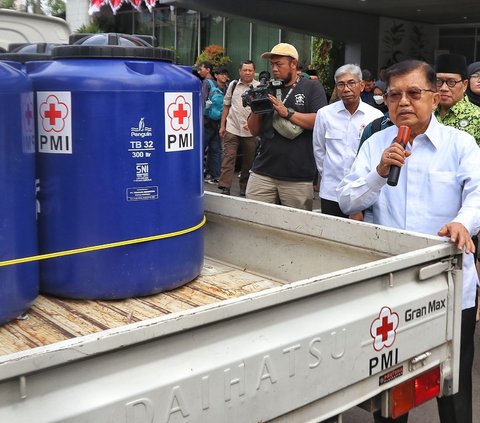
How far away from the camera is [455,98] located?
14.9 ft

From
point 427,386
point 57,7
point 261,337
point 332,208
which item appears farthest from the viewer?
point 57,7

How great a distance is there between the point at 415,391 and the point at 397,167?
0.87 m

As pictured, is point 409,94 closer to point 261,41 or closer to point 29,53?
point 29,53

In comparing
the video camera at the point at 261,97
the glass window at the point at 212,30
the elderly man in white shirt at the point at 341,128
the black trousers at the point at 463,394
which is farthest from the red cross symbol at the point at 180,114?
the glass window at the point at 212,30

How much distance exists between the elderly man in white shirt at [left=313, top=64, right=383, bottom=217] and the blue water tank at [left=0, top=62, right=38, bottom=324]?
11.2ft

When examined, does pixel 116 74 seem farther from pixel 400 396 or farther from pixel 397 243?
Answer: pixel 400 396

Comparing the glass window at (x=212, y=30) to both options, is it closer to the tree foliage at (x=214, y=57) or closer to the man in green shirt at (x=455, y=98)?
the tree foliage at (x=214, y=57)

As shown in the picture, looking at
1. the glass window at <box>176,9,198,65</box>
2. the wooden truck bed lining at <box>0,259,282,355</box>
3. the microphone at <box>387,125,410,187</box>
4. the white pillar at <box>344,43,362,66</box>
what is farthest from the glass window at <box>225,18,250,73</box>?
the wooden truck bed lining at <box>0,259,282,355</box>

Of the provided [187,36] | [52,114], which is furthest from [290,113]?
[187,36]

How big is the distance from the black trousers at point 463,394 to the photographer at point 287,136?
7.82 ft

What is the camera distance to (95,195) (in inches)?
Result: 92.1

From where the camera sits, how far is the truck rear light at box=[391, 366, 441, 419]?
2.48 m

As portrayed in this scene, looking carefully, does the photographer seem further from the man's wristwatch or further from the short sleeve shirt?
the short sleeve shirt

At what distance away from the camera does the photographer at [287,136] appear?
5387 millimetres
